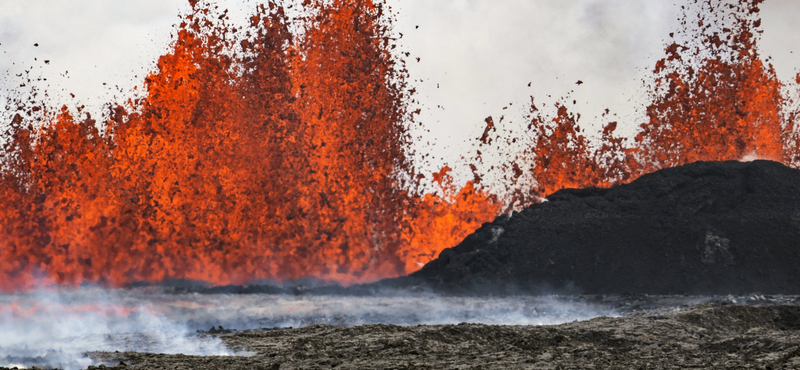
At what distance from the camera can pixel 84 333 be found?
10.3m

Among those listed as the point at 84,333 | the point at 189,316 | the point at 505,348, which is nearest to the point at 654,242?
the point at 505,348

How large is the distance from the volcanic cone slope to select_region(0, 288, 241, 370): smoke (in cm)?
760

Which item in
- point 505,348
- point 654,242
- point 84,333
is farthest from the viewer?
point 654,242

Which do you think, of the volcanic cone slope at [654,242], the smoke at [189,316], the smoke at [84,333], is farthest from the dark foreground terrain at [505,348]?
the volcanic cone slope at [654,242]

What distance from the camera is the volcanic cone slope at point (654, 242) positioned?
1603 cm

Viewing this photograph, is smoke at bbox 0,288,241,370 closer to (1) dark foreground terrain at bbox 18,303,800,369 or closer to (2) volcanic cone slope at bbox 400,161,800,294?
(1) dark foreground terrain at bbox 18,303,800,369

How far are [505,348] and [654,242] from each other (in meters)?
10.2

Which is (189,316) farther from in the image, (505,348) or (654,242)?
(654,242)

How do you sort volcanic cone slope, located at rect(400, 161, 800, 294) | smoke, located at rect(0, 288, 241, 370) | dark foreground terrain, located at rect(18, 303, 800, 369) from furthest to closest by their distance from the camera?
volcanic cone slope, located at rect(400, 161, 800, 294), smoke, located at rect(0, 288, 241, 370), dark foreground terrain, located at rect(18, 303, 800, 369)

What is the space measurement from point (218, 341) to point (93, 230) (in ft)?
55.8

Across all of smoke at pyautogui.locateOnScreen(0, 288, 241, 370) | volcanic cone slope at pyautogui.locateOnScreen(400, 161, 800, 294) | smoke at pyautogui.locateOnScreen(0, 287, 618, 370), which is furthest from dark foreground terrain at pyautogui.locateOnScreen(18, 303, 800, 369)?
volcanic cone slope at pyautogui.locateOnScreen(400, 161, 800, 294)

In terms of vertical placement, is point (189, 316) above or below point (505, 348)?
above

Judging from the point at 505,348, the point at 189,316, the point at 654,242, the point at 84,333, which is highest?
the point at 654,242

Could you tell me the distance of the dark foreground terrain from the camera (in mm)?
7012
